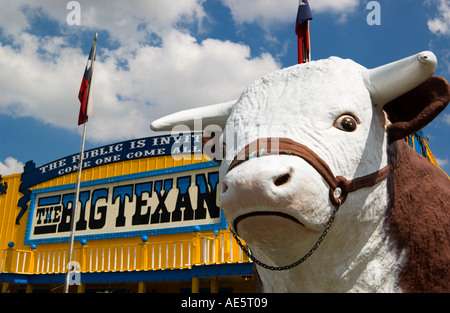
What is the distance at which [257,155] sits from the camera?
1.86 metres

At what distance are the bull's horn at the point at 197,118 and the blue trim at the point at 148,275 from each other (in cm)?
574

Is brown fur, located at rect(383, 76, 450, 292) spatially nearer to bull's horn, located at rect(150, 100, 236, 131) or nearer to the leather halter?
the leather halter

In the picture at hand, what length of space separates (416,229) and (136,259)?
346 inches

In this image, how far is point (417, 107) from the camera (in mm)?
2283

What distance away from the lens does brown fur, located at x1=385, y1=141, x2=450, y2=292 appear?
88.3 inches

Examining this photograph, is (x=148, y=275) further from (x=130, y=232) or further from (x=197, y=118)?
(x=197, y=118)

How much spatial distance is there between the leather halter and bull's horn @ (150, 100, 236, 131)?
0.80m

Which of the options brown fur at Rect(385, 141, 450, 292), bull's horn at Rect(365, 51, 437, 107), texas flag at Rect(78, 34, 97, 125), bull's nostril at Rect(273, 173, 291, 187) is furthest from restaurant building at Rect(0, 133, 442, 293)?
bull's nostril at Rect(273, 173, 291, 187)

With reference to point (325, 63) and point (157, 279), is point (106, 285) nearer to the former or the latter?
point (157, 279)

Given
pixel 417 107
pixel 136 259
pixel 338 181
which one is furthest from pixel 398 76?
pixel 136 259
